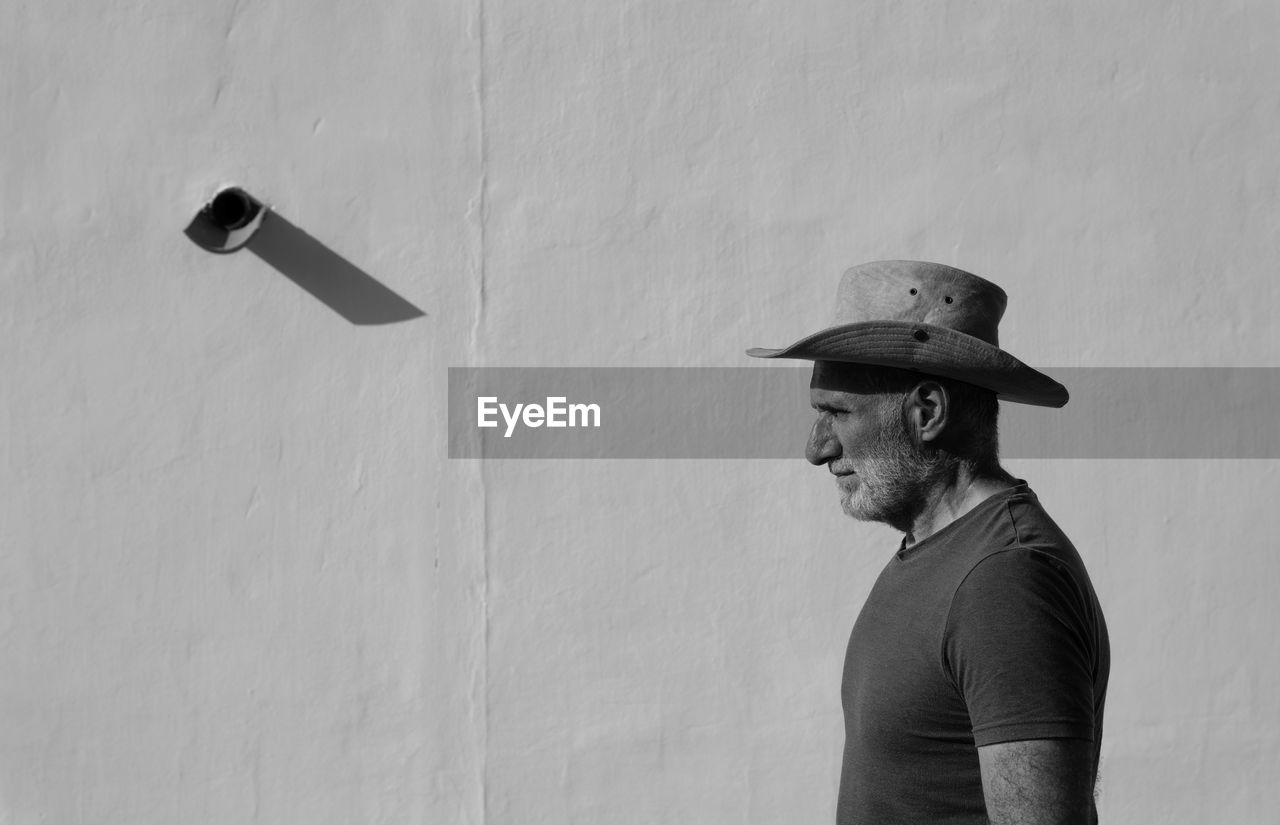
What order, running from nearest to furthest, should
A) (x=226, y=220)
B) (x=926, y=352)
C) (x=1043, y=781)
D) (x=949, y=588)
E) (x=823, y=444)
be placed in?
(x=1043, y=781) → (x=949, y=588) → (x=926, y=352) → (x=823, y=444) → (x=226, y=220)

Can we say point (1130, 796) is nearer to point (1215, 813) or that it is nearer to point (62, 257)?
point (1215, 813)

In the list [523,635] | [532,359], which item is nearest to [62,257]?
[532,359]

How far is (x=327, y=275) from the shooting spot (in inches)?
146

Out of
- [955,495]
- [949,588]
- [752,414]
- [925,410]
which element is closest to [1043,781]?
[949,588]

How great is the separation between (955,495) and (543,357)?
1787 mm

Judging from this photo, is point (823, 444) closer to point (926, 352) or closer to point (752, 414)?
point (926, 352)

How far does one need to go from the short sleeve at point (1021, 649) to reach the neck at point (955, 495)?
229mm

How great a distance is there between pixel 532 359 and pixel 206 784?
1.41 m

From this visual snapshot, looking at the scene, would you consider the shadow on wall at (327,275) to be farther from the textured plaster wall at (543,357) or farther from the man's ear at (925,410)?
the man's ear at (925,410)

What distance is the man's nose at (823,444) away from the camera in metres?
2.23

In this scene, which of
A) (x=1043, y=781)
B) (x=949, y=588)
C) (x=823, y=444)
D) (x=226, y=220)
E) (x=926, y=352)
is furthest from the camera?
(x=226, y=220)

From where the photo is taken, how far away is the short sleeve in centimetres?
172

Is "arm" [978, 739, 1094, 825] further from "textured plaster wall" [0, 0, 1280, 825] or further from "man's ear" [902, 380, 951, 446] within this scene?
"textured plaster wall" [0, 0, 1280, 825]

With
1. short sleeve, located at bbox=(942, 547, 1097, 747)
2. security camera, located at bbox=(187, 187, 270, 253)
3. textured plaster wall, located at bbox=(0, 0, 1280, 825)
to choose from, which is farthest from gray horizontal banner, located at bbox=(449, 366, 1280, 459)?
short sleeve, located at bbox=(942, 547, 1097, 747)
